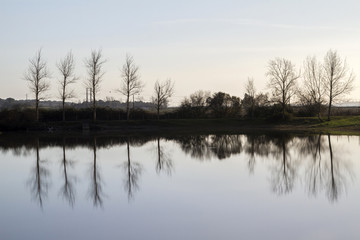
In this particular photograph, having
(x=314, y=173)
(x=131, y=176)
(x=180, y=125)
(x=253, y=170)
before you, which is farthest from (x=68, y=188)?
(x=180, y=125)

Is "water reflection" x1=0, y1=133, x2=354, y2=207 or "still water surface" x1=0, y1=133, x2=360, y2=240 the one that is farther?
"water reflection" x1=0, y1=133, x2=354, y2=207

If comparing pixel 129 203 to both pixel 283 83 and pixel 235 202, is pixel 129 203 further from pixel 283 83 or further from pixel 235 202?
pixel 283 83

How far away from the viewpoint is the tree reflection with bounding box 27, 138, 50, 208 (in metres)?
11.2

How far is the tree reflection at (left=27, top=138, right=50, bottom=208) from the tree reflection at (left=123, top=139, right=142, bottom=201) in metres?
2.26

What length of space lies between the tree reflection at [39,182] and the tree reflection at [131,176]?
88.9 inches

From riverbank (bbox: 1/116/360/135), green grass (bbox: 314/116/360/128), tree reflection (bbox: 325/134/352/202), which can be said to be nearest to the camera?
tree reflection (bbox: 325/134/352/202)

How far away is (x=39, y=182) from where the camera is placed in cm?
1323

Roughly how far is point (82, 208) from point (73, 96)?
1588 inches

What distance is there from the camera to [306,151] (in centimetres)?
2025

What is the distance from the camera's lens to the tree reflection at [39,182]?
11163mm

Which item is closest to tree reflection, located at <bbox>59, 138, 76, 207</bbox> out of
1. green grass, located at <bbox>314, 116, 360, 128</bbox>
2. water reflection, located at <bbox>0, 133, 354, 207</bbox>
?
water reflection, located at <bbox>0, 133, 354, 207</bbox>

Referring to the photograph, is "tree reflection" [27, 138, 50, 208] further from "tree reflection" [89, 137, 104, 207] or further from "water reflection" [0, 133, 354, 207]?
"tree reflection" [89, 137, 104, 207]

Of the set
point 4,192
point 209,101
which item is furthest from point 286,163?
point 209,101

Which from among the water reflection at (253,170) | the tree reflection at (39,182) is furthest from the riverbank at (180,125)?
the tree reflection at (39,182)
